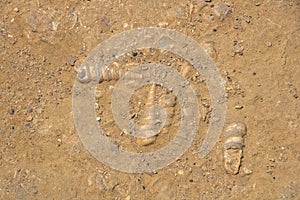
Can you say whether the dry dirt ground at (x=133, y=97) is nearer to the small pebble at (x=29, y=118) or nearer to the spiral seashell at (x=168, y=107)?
the small pebble at (x=29, y=118)

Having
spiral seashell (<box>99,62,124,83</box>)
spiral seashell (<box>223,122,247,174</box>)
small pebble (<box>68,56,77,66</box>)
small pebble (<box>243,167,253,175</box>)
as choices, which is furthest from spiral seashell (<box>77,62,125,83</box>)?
small pebble (<box>243,167,253,175</box>)

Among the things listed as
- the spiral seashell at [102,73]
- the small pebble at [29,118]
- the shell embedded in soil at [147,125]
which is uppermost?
the spiral seashell at [102,73]

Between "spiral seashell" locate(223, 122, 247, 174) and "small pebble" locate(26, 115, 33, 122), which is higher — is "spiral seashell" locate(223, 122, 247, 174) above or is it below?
above

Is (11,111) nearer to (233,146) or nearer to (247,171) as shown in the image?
(233,146)

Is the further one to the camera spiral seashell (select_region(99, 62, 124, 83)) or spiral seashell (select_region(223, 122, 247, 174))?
spiral seashell (select_region(99, 62, 124, 83))

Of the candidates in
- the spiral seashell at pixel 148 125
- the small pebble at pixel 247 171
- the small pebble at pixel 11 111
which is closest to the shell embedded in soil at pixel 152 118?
the spiral seashell at pixel 148 125

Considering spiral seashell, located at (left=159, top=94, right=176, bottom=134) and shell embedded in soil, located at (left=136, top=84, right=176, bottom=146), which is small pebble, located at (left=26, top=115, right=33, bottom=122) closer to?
shell embedded in soil, located at (left=136, top=84, right=176, bottom=146)
